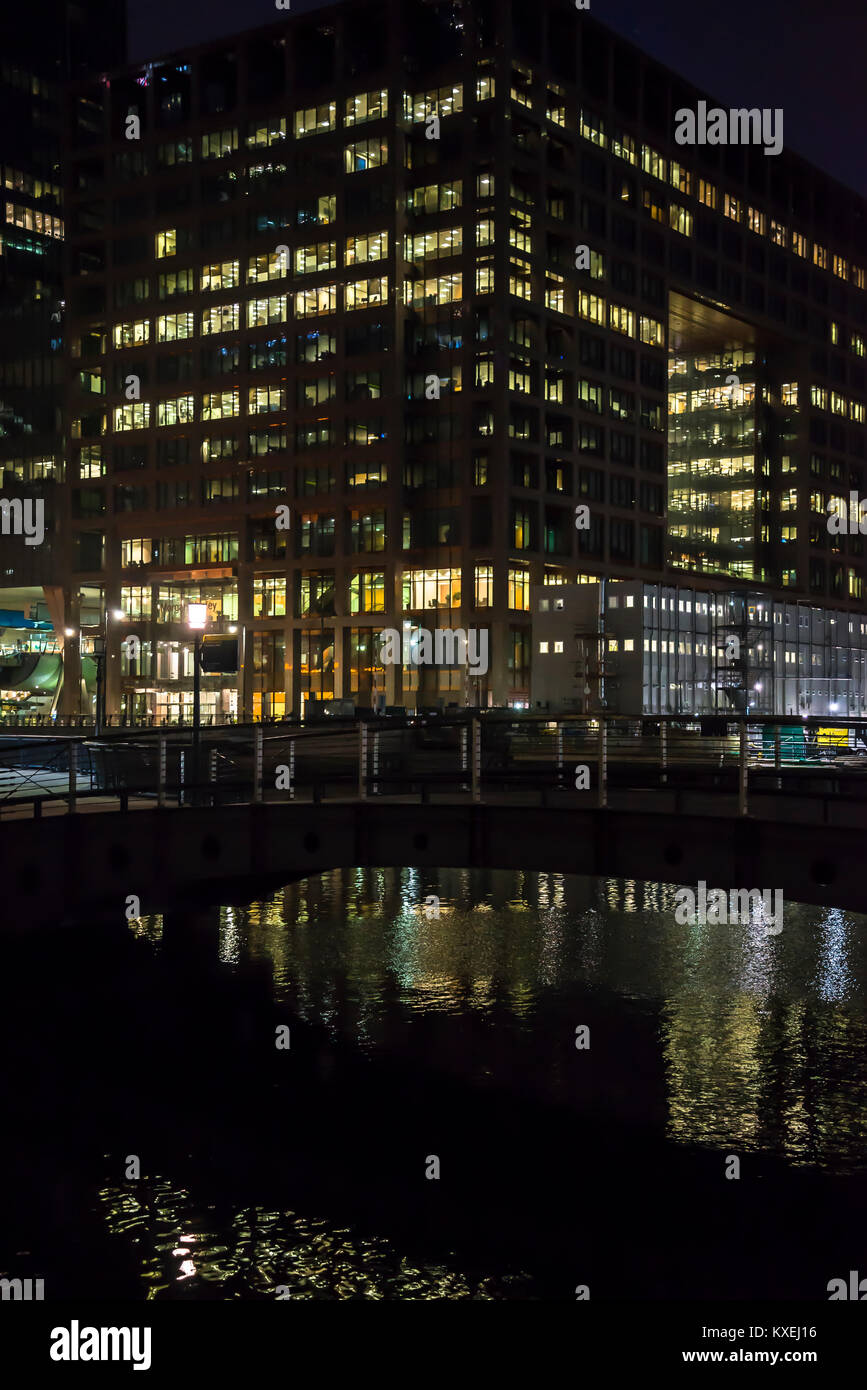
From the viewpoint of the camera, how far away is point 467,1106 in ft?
57.8

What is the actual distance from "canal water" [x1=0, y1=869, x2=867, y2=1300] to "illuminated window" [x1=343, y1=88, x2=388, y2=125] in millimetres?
83151

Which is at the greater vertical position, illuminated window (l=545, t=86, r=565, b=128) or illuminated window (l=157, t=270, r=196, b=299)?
illuminated window (l=545, t=86, r=565, b=128)

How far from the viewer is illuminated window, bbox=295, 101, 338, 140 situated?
321ft

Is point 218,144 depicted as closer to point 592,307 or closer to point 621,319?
point 592,307

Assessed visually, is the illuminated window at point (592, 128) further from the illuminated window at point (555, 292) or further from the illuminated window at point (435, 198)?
the illuminated window at point (435, 198)

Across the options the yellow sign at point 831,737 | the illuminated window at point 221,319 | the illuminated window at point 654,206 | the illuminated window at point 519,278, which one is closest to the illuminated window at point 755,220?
the illuminated window at point 654,206

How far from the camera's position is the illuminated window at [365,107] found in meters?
95.6

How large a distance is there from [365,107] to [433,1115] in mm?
93754

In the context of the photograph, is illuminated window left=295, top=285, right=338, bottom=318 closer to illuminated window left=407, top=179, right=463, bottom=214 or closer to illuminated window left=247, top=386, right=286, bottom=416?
illuminated window left=247, top=386, right=286, bottom=416

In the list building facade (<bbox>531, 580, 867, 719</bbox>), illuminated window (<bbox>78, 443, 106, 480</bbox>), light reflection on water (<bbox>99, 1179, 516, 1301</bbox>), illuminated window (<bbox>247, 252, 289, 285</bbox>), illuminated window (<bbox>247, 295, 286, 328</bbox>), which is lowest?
light reflection on water (<bbox>99, 1179, 516, 1301</bbox>)

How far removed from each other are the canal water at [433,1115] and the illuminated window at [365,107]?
8315 cm

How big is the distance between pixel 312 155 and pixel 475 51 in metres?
14.4

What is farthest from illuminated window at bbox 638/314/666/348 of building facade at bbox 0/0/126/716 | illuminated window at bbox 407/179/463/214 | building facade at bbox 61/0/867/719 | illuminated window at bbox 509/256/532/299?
building facade at bbox 0/0/126/716

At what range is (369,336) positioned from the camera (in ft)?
314
